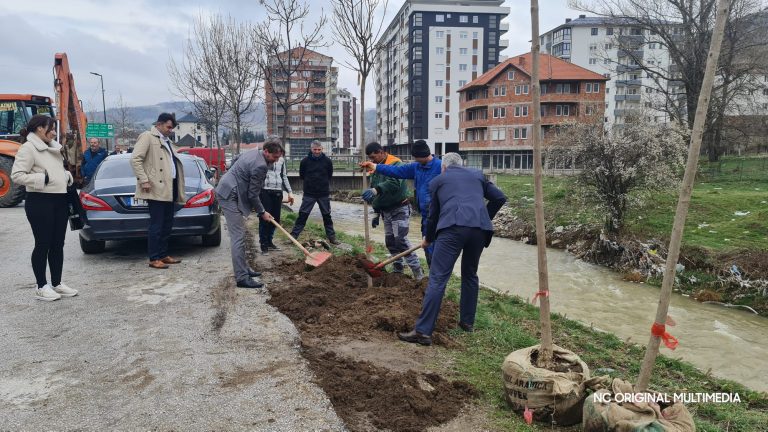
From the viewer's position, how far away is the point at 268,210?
9.09m

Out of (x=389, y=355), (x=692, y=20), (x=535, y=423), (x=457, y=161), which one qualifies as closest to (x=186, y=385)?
(x=389, y=355)

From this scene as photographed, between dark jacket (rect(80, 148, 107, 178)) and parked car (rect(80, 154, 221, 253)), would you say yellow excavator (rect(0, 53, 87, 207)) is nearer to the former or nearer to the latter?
dark jacket (rect(80, 148, 107, 178))

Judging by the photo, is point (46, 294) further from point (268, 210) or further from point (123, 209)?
point (268, 210)

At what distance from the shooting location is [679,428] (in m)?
2.64

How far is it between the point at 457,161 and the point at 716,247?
30.5 feet

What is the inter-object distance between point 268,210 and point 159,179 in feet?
8.85

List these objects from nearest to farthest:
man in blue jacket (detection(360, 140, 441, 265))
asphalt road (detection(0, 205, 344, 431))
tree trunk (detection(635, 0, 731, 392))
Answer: tree trunk (detection(635, 0, 731, 392)) → asphalt road (detection(0, 205, 344, 431)) → man in blue jacket (detection(360, 140, 441, 265))

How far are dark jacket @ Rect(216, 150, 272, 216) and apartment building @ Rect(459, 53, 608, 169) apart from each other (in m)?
41.8

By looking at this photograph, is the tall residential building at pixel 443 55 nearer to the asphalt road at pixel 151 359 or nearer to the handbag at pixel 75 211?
the handbag at pixel 75 211

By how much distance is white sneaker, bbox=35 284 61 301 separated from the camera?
5387 millimetres

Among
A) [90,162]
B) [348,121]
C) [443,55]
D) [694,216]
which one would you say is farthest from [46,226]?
[348,121]

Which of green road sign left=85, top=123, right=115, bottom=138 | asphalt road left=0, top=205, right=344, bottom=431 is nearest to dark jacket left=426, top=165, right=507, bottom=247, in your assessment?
asphalt road left=0, top=205, right=344, bottom=431

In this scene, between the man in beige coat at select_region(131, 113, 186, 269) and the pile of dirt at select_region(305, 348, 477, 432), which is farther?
the man in beige coat at select_region(131, 113, 186, 269)

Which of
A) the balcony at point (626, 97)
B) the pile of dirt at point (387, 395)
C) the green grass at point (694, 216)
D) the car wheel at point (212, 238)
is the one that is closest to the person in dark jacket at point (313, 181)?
the car wheel at point (212, 238)
